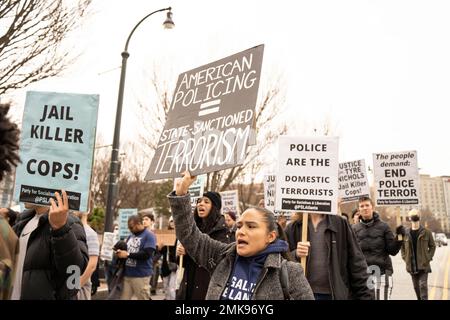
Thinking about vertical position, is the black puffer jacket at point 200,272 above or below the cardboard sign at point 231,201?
below

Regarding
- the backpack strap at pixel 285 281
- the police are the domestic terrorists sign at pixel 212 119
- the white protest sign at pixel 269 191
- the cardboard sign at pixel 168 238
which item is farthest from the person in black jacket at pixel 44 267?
the cardboard sign at pixel 168 238

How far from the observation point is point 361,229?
7.15 meters

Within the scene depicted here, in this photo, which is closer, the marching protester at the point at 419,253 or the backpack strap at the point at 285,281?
the backpack strap at the point at 285,281

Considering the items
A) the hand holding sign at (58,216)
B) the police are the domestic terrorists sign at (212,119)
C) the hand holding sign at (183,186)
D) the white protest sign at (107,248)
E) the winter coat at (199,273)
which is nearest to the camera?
the hand holding sign at (58,216)

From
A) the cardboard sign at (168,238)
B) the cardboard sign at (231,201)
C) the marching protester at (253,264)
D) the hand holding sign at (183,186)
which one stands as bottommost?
the marching protester at (253,264)

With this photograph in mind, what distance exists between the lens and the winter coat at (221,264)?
2.70 meters

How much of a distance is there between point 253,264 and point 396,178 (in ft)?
20.6

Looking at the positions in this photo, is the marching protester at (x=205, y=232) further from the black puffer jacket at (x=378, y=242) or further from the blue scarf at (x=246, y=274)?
the black puffer jacket at (x=378, y=242)

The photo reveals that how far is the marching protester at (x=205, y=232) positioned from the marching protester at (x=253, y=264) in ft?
4.80
